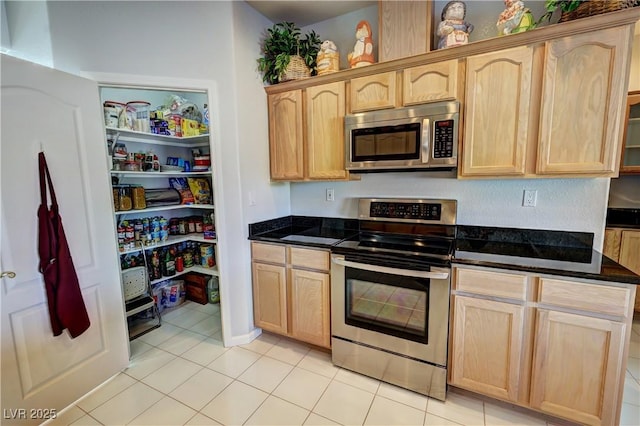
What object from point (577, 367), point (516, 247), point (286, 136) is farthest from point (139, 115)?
point (577, 367)

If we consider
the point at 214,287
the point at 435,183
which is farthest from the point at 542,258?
the point at 214,287

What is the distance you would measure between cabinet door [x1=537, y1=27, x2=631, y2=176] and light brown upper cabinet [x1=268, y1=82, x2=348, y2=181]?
127cm

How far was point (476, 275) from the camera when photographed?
1608 mm

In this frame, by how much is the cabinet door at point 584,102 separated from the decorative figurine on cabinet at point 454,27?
1.58 ft

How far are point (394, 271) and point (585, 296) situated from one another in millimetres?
924

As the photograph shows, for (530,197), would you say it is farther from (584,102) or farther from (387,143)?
(387,143)

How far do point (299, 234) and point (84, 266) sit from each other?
1.50 m

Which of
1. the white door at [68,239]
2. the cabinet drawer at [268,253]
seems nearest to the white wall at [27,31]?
the white door at [68,239]

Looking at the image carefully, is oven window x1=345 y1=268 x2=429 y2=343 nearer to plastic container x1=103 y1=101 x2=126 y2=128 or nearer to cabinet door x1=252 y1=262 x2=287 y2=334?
cabinet door x1=252 y1=262 x2=287 y2=334

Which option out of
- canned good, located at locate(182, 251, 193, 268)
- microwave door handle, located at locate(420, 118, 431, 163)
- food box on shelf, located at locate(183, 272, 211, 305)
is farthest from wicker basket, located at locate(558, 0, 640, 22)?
food box on shelf, located at locate(183, 272, 211, 305)

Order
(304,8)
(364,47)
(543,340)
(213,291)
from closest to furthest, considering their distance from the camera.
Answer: (543,340) < (364,47) < (304,8) < (213,291)

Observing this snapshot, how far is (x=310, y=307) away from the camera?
220cm

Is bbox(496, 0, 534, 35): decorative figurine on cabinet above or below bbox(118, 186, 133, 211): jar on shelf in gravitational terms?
above

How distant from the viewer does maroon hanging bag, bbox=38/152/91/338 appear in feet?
5.28
